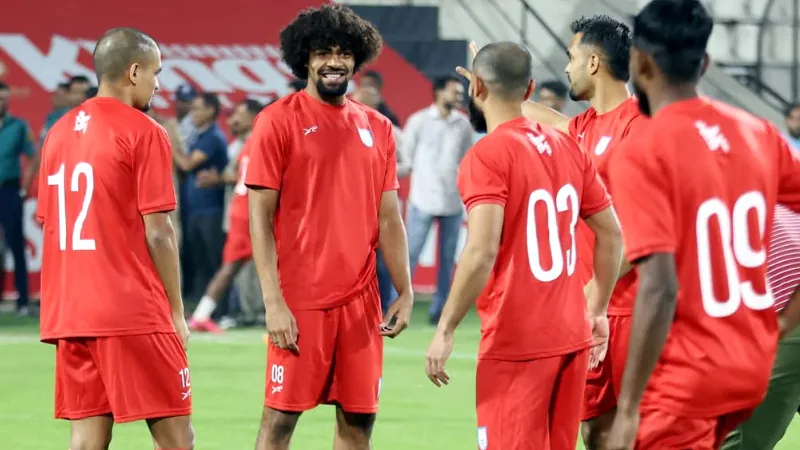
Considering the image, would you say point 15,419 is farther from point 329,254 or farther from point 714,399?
point 714,399

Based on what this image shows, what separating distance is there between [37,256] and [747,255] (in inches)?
527

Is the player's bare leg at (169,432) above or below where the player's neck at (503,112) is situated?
below

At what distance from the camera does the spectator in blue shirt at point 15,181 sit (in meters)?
15.4

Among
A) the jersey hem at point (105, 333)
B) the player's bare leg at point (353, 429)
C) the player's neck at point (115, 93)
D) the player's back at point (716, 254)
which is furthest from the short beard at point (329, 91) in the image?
the player's back at point (716, 254)

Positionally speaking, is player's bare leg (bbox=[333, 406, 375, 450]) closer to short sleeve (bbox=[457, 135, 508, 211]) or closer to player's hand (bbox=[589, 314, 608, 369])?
player's hand (bbox=[589, 314, 608, 369])

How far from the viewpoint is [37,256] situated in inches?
643

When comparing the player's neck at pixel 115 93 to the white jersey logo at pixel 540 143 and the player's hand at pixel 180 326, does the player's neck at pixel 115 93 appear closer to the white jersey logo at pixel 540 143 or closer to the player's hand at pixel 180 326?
the player's hand at pixel 180 326

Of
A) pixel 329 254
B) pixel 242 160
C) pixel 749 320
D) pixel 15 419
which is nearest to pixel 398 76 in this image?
pixel 242 160

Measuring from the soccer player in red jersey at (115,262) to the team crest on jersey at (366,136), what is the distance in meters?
0.87

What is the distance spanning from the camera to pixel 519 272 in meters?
5.37

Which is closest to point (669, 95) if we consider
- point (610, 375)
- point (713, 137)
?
point (713, 137)

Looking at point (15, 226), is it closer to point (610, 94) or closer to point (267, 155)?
point (267, 155)

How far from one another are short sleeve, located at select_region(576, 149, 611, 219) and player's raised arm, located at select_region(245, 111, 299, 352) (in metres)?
1.31

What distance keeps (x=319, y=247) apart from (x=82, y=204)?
1016 millimetres
